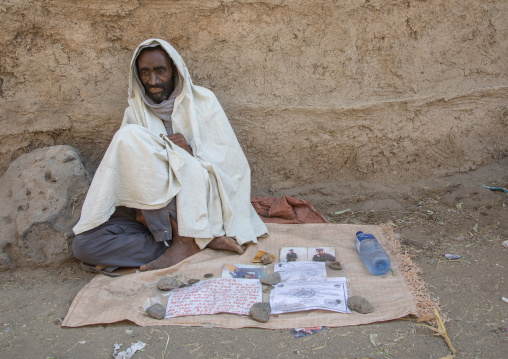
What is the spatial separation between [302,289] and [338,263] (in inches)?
15.1

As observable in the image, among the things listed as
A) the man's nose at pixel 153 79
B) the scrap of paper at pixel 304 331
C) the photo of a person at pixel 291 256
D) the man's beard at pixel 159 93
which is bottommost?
the scrap of paper at pixel 304 331

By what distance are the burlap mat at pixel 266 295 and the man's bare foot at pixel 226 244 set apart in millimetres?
43

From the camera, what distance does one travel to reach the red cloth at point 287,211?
3717 mm

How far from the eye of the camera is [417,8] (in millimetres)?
3889

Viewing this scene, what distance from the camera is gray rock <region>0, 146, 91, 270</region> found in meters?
3.12

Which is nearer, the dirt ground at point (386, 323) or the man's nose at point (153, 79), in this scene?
the dirt ground at point (386, 323)

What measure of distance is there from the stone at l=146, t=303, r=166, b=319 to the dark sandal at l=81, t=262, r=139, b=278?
537 mm

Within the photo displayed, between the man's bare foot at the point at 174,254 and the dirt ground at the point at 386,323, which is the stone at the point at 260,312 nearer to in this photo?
the dirt ground at the point at 386,323

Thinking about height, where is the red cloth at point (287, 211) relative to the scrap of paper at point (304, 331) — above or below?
above

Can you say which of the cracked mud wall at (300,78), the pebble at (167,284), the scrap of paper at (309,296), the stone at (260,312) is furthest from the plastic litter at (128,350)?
the cracked mud wall at (300,78)

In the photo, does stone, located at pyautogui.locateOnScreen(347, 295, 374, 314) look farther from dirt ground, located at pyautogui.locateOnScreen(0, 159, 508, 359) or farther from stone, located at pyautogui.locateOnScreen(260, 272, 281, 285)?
stone, located at pyautogui.locateOnScreen(260, 272, 281, 285)

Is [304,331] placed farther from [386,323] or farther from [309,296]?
[386,323]

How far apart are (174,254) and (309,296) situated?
102 cm

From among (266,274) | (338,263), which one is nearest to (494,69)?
(338,263)
